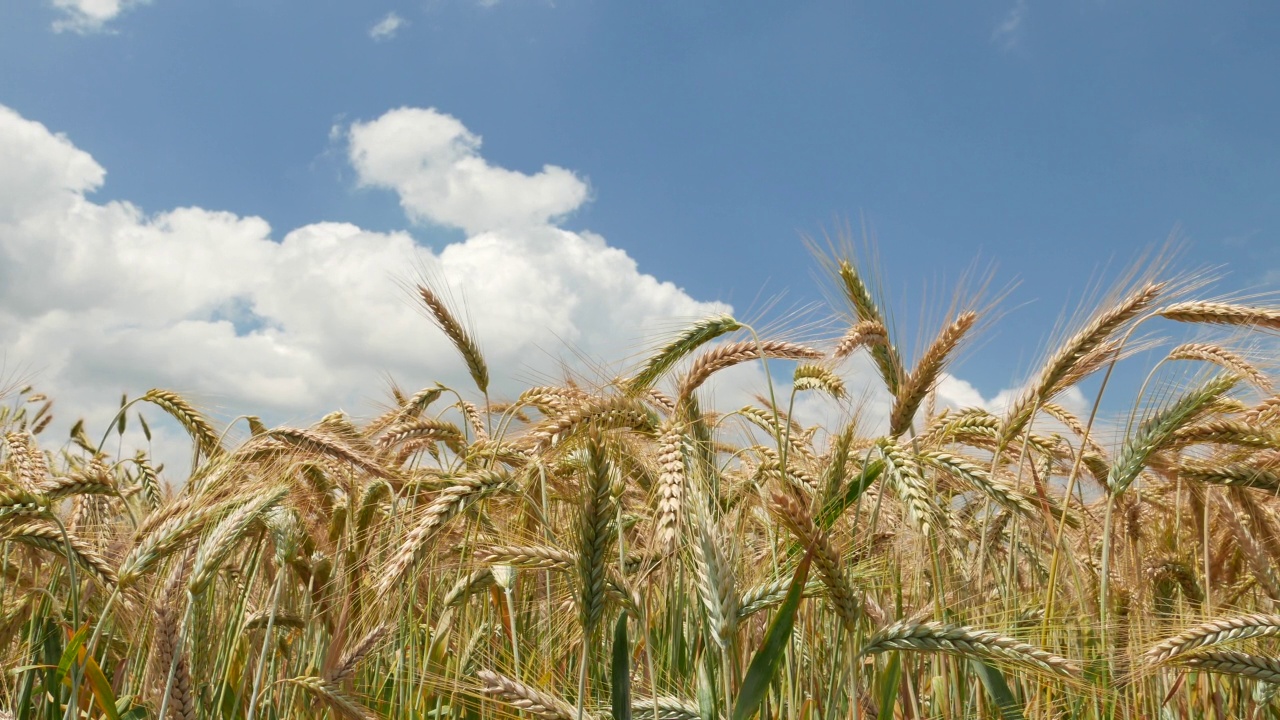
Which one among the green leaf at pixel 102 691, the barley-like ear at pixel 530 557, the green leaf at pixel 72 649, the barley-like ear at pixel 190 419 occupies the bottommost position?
the green leaf at pixel 102 691

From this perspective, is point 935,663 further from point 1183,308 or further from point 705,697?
point 1183,308

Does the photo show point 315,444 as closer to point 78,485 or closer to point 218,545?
point 78,485

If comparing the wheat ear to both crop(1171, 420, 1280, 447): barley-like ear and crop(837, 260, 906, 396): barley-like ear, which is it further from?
crop(1171, 420, 1280, 447): barley-like ear

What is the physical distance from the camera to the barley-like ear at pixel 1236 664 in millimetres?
2182

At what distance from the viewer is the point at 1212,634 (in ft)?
7.47

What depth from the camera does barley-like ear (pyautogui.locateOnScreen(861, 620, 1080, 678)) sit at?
1885mm

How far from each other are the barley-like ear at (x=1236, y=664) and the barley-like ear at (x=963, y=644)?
0.57 metres

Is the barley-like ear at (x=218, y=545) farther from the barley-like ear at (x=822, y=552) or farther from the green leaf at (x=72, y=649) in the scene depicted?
the barley-like ear at (x=822, y=552)

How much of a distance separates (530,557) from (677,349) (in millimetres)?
1143

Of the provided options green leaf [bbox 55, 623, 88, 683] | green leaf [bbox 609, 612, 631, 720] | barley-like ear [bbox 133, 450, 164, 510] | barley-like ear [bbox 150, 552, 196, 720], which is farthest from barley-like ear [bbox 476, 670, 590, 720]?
barley-like ear [bbox 133, 450, 164, 510]

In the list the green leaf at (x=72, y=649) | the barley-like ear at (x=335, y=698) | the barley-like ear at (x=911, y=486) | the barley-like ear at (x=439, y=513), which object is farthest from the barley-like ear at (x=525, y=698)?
the barley-like ear at (x=911, y=486)

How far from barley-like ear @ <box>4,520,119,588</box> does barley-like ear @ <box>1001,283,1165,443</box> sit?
9.51ft

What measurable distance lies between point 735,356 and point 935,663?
4.12 ft

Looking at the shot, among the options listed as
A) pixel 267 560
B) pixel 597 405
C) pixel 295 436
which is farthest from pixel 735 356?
pixel 267 560
